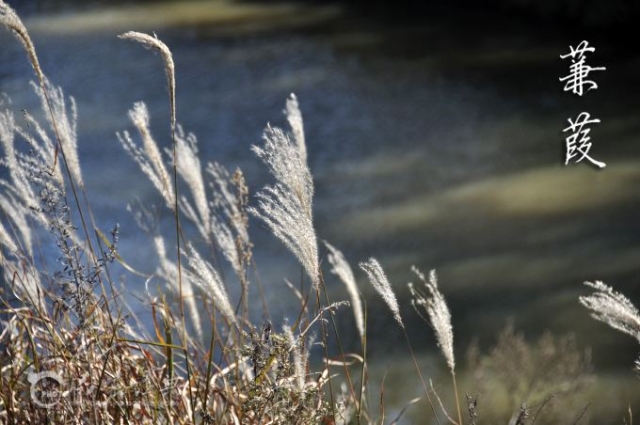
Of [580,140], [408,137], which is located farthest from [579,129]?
[408,137]

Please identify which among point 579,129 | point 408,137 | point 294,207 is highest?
point 294,207

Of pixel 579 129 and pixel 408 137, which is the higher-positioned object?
pixel 579 129

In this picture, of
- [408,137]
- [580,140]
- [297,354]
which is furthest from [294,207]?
[580,140]

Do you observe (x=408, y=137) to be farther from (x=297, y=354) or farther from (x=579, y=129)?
(x=297, y=354)

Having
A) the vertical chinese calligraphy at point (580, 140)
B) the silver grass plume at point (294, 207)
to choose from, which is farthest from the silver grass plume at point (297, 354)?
the vertical chinese calligraphy at point (580, 140)

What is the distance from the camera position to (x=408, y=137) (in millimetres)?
3820

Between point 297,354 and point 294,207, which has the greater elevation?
point 294,207

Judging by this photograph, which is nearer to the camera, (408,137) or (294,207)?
(294,207)

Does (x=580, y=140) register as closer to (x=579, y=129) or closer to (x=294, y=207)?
(x=579, y=129)

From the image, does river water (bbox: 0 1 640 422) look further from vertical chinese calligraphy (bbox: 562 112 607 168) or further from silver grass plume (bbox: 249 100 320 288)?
silver grass plume (bbox: 249 100 320 288)

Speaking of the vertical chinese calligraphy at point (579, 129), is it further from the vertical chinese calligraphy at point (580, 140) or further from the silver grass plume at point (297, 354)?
the silver grass plume at point (297, 354)

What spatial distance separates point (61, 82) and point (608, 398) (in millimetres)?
3348

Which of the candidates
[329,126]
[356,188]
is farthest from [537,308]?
[329,126]

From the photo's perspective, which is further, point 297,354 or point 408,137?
point 408,137
